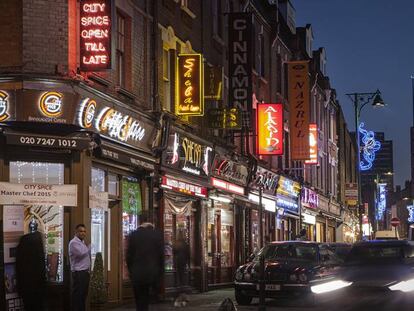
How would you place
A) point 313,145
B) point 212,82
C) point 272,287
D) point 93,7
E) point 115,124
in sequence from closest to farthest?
point 93,7 < point 115,124 < point 272,287 < point 212,82 < point 313,145

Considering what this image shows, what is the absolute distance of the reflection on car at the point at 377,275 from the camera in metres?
19.7

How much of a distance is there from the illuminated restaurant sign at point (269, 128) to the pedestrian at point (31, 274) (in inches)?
822

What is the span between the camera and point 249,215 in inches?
1267

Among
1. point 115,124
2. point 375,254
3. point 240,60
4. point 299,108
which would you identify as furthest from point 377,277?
point 299,108

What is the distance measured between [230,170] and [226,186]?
0.92m

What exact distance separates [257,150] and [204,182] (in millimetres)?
6533

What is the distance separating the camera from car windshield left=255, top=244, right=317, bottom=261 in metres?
20.0

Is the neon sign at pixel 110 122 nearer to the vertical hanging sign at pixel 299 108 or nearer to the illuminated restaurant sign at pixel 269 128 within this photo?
the illuminated restaurant sign at pixel 269 128

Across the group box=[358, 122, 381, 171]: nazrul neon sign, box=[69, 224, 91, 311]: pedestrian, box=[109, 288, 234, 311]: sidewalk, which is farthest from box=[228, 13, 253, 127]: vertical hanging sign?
box=[358, 122, 381, 171]: nazrul neon sign

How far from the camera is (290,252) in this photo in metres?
20.3

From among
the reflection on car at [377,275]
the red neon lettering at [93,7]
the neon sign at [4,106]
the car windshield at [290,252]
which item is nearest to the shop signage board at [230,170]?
the car windshield at [290,252]

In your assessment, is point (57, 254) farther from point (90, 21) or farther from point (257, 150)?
point (257, 150)

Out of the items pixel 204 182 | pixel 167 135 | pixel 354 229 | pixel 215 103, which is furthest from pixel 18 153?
pixel 354 229

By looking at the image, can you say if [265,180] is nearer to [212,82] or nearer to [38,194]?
[212,82]
